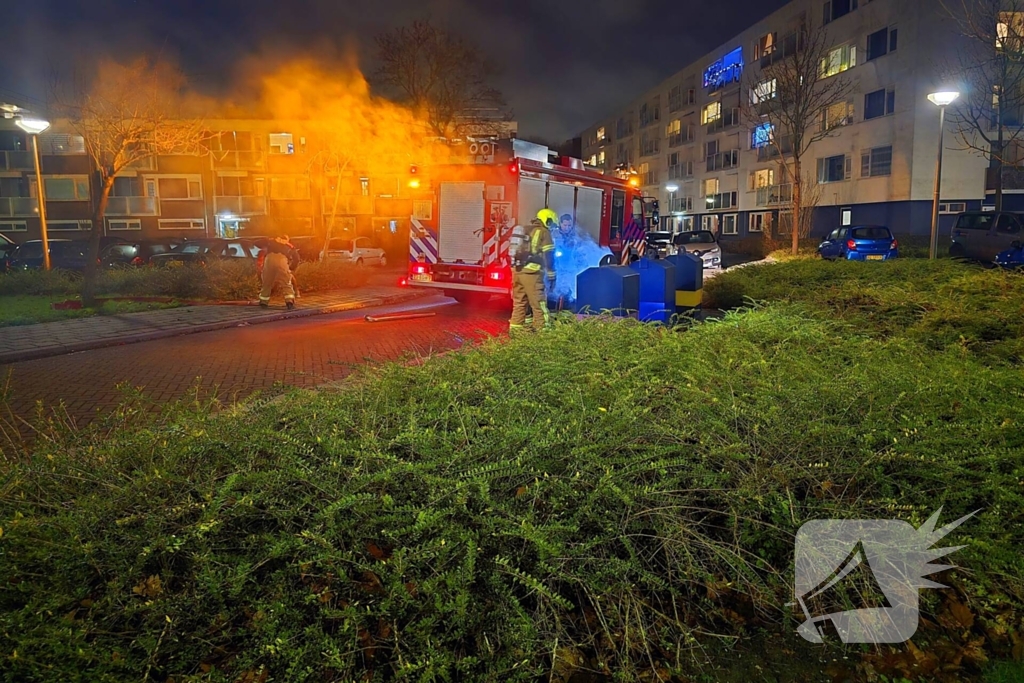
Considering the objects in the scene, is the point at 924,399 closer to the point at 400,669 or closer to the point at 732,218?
the point at 400,669

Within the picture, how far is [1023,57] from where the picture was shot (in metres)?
17.6

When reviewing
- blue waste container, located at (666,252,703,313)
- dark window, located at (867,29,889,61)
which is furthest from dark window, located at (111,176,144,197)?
dark window, located at (867,29,889,61)

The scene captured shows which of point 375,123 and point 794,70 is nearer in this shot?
point 375,123

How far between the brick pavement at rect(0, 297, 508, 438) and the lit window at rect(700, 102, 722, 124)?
45380mm

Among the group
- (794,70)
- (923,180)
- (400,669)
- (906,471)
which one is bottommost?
(400,669)

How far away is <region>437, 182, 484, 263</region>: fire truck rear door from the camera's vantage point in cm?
1304

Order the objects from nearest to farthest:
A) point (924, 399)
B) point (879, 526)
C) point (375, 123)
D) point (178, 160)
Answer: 1. point (879, 526)
2. point (924, 399)
3. point (375, 123)
4. point (178, 160)

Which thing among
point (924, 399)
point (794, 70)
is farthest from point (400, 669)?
point (794, 70)

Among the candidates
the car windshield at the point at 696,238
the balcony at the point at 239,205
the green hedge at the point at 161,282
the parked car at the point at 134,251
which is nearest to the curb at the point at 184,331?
the green hedge at the point at 161,282

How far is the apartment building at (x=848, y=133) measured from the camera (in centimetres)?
3253

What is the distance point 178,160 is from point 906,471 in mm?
44396

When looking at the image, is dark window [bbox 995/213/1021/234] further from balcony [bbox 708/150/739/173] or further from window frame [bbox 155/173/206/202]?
window frame [bbox 155/173/206/202]

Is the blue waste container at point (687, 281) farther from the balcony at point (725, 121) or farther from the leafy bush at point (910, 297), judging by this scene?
the balcony at point (725, 121)

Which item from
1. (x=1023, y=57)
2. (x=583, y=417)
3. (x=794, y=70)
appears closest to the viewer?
(x=583, y=417)
